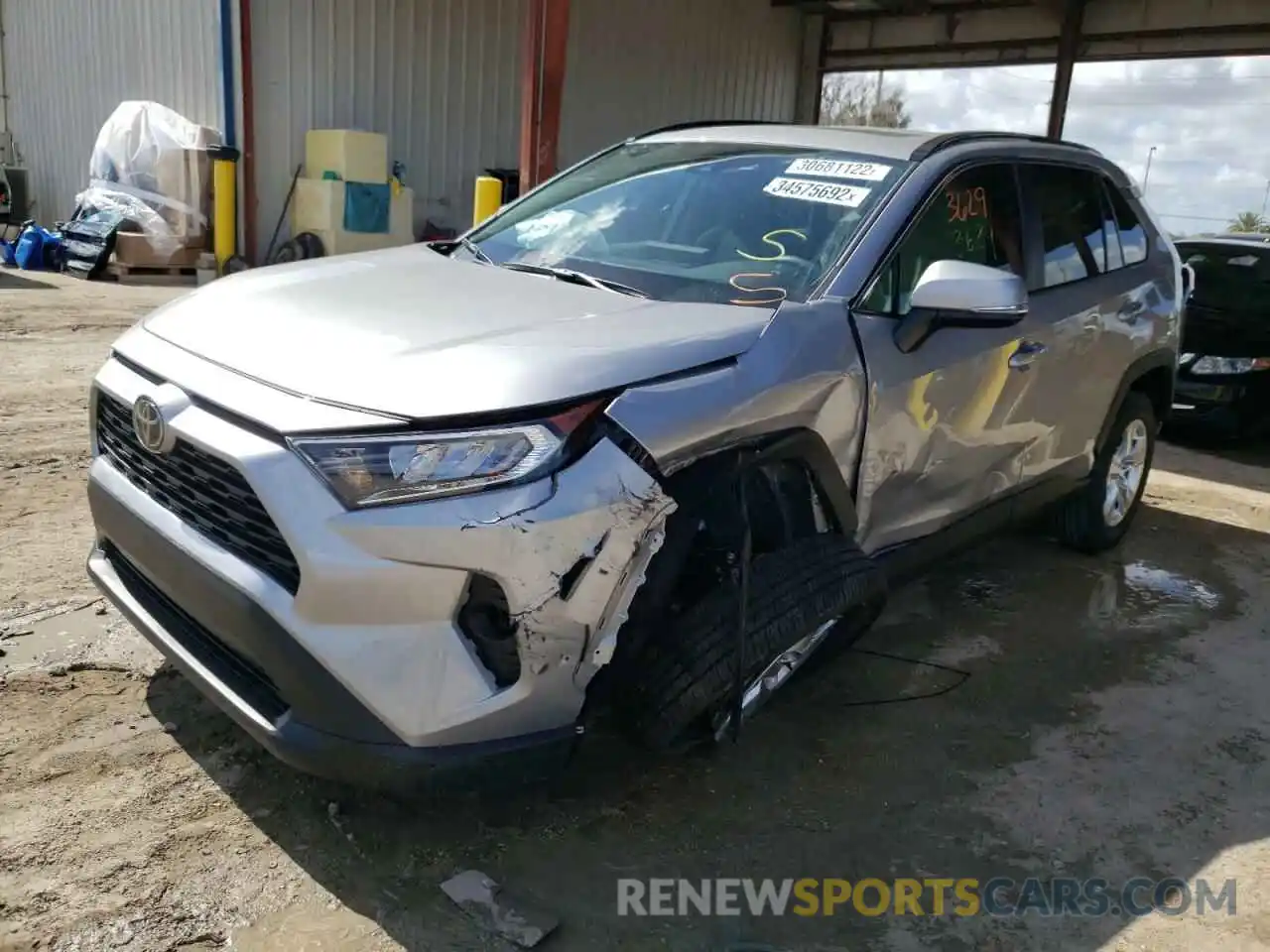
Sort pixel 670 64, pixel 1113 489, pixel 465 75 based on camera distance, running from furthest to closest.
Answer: pixel 670 64, pixel 465 75, pixel 1113 489

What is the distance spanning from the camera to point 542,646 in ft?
7.24

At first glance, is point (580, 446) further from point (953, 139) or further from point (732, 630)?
point (953, 139)

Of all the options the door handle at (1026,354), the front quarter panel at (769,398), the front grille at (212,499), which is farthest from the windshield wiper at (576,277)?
the door handle at (1026,354)

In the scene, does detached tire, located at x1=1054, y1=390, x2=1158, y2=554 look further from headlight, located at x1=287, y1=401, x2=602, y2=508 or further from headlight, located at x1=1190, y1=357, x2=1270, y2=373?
headlight, located at x1=287, y1=401, x2=602, y2=508

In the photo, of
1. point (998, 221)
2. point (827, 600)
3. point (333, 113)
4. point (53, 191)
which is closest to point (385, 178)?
point (333, 113)

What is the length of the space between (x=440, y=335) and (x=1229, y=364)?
23.6 ft

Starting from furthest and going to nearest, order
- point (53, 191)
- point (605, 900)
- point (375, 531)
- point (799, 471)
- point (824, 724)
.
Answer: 1. point (53, 191)
2. point (824, 724)
3. point (799, 471)
4. point (605, 900)
5. point (375, 531)

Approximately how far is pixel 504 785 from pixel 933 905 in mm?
1107

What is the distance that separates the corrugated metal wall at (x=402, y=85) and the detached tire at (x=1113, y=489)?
36.0ft

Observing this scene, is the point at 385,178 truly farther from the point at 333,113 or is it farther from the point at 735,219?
the point at 735,219

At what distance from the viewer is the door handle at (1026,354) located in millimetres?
3727

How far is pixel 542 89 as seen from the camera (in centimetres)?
921

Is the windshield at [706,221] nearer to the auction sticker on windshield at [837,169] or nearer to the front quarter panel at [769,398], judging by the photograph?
the auction sticker on windshield at [837,169]

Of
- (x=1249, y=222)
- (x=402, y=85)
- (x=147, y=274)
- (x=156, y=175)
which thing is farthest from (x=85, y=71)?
(x=1249, y=222)
